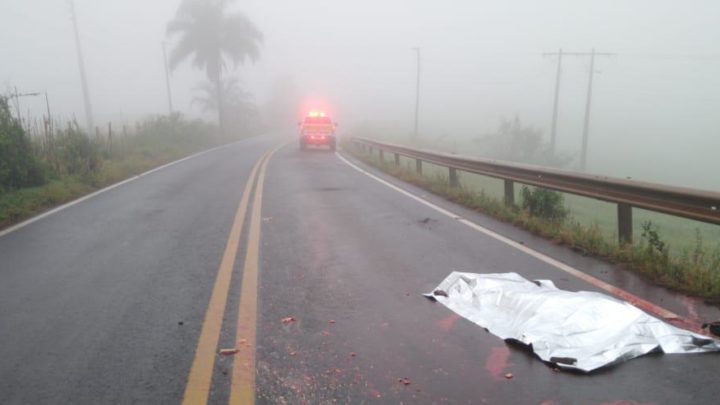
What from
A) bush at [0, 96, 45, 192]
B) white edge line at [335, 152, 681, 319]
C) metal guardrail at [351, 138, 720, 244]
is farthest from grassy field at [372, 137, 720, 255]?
bush at [0, 96, 45, 192]

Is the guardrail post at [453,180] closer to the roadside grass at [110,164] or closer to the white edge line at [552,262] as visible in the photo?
the white edge line at [552,262]

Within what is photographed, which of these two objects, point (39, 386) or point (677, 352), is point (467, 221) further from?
point (39, 386)

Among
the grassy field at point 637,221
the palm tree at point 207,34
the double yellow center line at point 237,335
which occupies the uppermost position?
the palm tree at point 207,34

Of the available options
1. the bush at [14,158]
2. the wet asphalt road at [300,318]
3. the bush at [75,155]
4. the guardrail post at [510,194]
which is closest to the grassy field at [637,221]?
the guardrail post at [510,194]

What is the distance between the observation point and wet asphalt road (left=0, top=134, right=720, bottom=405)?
3.14 m

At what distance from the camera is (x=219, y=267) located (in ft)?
18.8

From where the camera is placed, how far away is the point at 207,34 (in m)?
41.1

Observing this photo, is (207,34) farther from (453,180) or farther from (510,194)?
(510,194)

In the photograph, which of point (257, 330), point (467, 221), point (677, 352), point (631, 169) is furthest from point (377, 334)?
point (631, 169)

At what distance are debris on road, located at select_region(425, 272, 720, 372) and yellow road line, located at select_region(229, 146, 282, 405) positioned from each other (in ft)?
5.51

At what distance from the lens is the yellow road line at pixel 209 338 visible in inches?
122

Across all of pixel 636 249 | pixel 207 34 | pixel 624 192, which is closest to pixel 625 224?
pixel 624 192

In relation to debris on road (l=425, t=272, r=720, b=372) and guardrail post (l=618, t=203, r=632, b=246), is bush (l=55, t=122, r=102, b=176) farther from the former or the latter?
guardrail post (l=618, t=203, r=632, b=246)

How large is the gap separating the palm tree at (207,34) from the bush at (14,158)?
2892 cm
